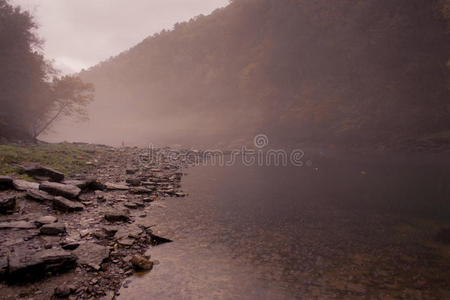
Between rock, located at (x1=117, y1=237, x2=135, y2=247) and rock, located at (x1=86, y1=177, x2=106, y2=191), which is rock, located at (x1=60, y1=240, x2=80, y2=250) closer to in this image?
rock, located at (x1=117, y1=237, x2=135, y2=247)

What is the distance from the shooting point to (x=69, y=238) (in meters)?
6.14

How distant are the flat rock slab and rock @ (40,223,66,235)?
2.20 metres

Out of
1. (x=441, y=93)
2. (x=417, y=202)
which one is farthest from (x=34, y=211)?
(x=441, y=93)

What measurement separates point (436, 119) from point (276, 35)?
34.1 meters

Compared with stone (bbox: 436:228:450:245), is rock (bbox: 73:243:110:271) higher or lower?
higher

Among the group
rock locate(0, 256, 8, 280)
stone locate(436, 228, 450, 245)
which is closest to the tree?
rock locate(0, 256, 8, 280)

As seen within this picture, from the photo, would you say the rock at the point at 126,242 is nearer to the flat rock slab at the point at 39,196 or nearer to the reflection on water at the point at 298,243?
the reflection on water at the point at 298,243

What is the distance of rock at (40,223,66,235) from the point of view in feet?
19.9

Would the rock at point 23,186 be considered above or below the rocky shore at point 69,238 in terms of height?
above

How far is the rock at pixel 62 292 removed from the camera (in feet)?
13.9

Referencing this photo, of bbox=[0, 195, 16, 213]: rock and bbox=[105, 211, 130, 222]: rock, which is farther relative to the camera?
bbox=[105, 211, 130, 222]: rock

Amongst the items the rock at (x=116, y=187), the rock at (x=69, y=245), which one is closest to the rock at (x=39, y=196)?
the rock at (x=116, y=187)

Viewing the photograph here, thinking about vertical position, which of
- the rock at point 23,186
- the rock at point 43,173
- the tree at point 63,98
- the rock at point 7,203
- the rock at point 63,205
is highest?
the tree at point 63,98

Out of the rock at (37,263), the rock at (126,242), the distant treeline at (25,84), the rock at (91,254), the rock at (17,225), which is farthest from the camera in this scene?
the distant treeline at (25,84)
